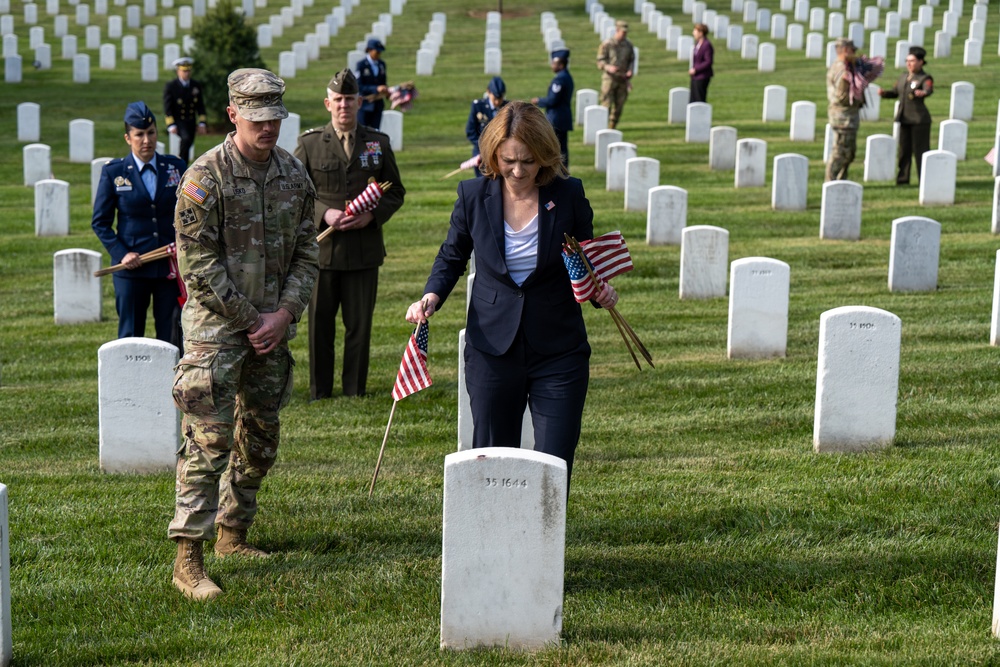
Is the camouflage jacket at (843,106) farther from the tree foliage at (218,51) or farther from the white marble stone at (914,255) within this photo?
the tree foliage at (218,51)

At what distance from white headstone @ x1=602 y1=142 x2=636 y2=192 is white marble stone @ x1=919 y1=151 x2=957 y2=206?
377 cm

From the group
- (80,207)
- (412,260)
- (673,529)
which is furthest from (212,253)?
(80,207)

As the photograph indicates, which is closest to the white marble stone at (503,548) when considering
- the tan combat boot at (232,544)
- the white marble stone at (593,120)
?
the tan combat boot at (232,544)

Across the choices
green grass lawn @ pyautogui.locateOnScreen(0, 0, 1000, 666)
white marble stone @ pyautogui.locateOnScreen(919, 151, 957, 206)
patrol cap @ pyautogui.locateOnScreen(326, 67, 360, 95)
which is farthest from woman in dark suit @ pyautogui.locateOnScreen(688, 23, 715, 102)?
patrol cap @ pyautogui.locateOnScreen(326, 67, 360, 95)

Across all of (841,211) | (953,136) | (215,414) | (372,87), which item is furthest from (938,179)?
(215,414)

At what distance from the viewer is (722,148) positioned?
20.6m

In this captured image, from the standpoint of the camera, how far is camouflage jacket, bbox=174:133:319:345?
17.9 feet

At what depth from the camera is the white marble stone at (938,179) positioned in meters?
17.1

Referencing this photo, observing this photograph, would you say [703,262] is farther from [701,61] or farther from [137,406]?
[701,61]

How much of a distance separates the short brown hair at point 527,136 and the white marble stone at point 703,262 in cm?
701

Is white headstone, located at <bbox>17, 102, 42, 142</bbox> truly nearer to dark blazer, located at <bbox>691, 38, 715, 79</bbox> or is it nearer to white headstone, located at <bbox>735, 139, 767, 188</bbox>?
dark blazer, located at <bbox>691, 38, 715, 79</bbox>

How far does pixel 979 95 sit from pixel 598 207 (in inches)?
534

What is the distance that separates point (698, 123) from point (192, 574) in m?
18.7

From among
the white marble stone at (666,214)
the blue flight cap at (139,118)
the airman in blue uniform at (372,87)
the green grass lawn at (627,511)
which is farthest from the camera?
the airman in blue uniform at (372,87)
